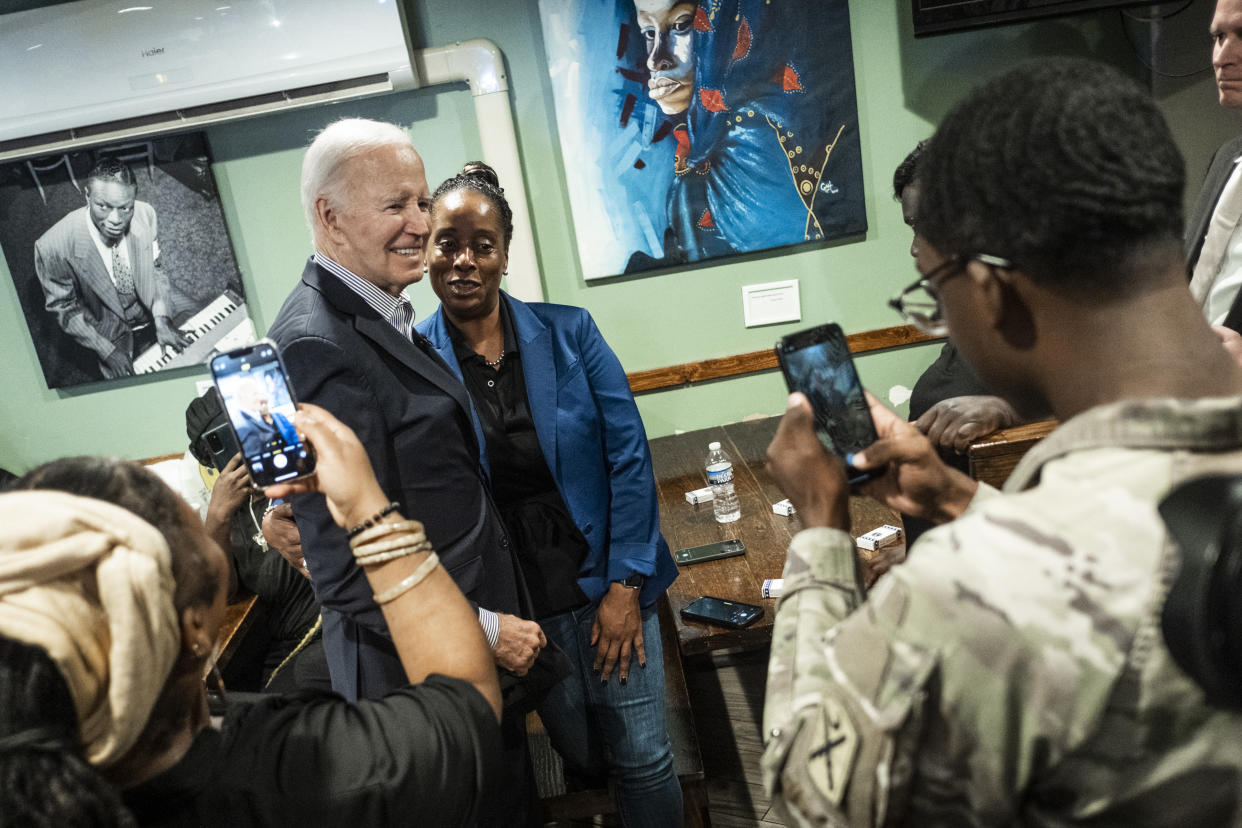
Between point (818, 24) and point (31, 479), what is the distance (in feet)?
10.5

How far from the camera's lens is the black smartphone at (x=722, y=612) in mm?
1902

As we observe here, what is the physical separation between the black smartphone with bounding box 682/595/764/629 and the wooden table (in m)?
0.02

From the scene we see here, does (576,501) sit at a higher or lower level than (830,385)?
lower

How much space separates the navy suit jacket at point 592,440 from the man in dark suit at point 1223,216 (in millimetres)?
1369

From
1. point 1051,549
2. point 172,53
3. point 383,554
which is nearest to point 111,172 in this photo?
point 172,53

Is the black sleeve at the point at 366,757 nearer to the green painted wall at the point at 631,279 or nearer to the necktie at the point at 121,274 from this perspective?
the green painted wall at the point at 631,279

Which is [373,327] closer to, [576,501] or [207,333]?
[576,501]

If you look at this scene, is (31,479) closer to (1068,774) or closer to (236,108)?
(1068,774)

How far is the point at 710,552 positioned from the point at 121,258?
2641mm

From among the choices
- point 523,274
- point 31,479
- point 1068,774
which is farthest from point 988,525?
point 523,274

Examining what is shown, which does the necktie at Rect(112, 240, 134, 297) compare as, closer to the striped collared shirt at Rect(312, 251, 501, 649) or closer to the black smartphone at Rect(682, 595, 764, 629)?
the striped collared shirt at Rect(312, 251, 501, 649)

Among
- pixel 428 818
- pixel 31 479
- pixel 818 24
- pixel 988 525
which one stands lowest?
pixel 428 818

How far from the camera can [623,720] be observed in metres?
1.93

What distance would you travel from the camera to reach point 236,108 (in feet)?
10.1
